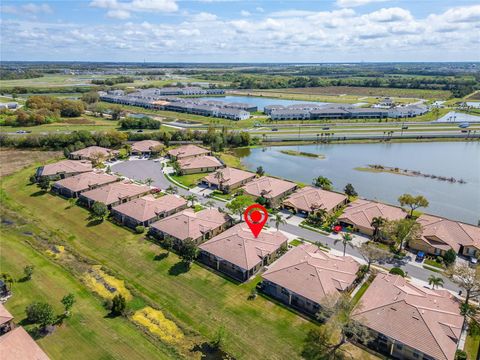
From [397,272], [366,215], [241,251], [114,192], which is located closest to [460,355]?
[397,272]

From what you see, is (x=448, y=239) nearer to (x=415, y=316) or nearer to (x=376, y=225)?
(x=376, y=225)

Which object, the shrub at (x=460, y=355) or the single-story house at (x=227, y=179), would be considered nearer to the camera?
the shrub at (x=460, y=355)

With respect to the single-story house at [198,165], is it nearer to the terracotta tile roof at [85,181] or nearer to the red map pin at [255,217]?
the terracotta tile roof at [85,181]

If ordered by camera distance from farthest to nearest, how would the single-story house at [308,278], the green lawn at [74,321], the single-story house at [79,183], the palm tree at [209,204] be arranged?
the single-story house at [79,183] < the palm tree at [209,204] < the single-story house at [308,278] < the green lawn at [74,321]

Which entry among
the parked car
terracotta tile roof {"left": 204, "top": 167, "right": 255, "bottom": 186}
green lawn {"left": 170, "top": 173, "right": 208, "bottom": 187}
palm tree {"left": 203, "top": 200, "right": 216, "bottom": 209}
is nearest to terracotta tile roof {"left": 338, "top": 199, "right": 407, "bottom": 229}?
the parked car

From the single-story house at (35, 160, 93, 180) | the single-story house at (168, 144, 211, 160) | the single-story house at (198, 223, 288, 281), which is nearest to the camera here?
the single-story house at (198, 223, 288, 281)

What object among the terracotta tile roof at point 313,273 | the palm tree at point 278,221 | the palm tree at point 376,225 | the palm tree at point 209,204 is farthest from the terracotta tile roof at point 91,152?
the palm tree at point 376,225

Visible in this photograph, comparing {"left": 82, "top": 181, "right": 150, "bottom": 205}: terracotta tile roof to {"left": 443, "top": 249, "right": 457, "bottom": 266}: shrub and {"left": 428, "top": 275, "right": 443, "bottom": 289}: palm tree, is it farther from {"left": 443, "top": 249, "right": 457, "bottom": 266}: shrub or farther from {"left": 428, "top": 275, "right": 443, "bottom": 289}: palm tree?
{"left": 443, "top": 249, "right": 457, "bottom": 266}: shrub

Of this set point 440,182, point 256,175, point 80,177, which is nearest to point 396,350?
point 256,175
